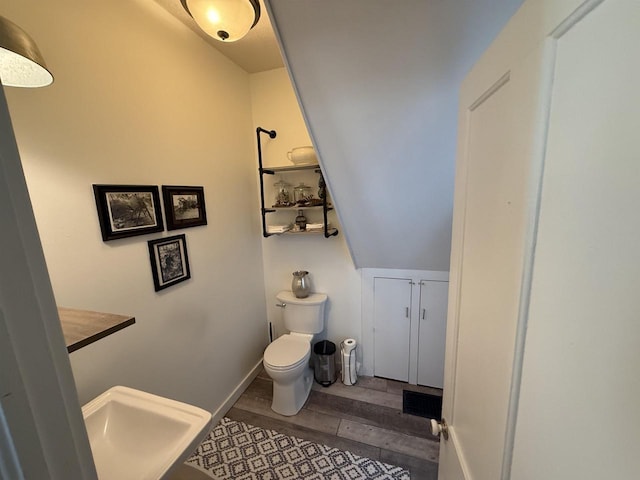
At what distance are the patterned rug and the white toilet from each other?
0.75ft

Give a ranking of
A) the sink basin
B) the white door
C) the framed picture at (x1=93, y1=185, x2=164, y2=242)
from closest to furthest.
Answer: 1. the white door
2. the sink basin
3. the framed picture at (x1=93, y1=185, x2=164, y2=242)

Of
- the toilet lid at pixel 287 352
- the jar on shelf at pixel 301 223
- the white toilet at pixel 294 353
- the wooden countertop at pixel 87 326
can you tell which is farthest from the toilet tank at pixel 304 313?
the wooden countertop at pixel 87 326

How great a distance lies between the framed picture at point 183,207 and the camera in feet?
4.96

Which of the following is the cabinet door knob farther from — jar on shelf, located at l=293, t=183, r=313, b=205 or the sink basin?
jar on shelf, located at l=293, t=183, r=313, b=205

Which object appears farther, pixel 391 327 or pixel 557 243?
pixel 391 327

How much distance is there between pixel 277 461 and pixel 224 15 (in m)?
2.34

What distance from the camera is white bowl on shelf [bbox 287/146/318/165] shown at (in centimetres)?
189

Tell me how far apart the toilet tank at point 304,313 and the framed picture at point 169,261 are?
90 centimetres

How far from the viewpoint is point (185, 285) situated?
1.65m

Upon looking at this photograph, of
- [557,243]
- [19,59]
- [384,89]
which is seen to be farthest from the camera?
[384,89]

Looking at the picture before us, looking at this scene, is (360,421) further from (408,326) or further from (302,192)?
(302,192)

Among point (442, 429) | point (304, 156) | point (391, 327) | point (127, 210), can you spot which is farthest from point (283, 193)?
point (442, 429)

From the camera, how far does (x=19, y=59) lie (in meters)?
0.67

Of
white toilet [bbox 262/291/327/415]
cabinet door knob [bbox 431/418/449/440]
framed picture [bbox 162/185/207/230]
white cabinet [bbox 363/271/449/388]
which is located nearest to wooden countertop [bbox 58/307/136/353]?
framed picture [bbox 162/185/207/230]
